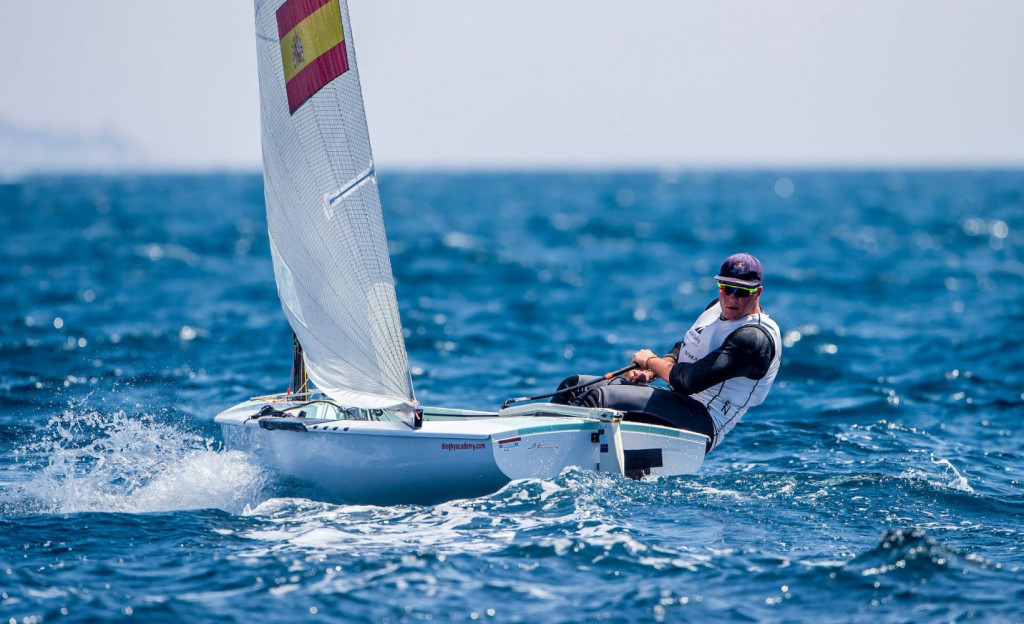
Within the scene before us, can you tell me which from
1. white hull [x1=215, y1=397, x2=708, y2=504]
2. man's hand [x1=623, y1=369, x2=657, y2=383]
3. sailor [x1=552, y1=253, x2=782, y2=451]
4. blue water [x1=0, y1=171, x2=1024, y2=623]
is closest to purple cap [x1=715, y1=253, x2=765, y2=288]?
sailor [x1=552, y1=253, x2=782, y2=451]

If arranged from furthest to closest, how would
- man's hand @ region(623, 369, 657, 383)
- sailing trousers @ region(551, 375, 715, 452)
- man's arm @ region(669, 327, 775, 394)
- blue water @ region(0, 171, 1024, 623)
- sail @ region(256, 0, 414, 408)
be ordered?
man's hand @ region(623, 369, 657, 383), sailing trousers @ region(551, 375, 715, 452), man's arm @ region(669, 327, 775, 394), sail @ region(256, 0, 414, 408), blue water @ region(0, 171, 1024, 623)

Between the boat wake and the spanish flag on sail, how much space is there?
2367 mm

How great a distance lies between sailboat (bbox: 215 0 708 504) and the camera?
6363mm

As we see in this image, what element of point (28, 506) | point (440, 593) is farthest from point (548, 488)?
point (28, 506)

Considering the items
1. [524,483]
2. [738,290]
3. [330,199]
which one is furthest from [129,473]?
[738,290]

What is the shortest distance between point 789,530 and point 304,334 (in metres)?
3.36

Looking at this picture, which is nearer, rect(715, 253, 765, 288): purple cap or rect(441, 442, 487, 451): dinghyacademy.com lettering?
rect(441, 442, 487, 451): dinghyacademy.com lettering

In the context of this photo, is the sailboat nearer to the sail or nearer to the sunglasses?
the sail

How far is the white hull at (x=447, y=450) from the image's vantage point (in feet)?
20.6

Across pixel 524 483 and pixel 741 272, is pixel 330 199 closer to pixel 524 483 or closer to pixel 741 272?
pixel 524 483

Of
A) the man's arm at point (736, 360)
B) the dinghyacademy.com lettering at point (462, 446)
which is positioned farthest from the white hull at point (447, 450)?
the man's arm at point (736, 360)

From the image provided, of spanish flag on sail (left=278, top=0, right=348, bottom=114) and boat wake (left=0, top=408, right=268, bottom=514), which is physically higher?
spanish flag on sail (left=278, top=0, right=348, bottom=114)

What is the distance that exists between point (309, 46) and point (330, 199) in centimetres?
94

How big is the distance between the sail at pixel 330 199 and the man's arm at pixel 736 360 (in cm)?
182
